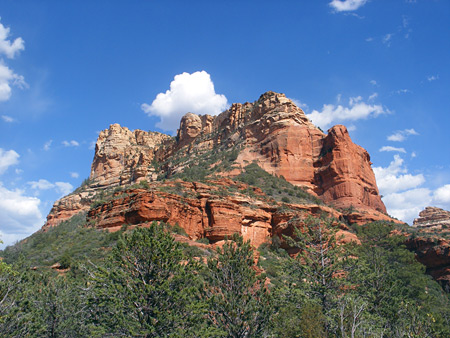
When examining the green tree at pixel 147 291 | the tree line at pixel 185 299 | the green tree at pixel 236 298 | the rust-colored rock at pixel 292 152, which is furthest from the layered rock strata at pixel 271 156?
the green tree at pixel 147 291

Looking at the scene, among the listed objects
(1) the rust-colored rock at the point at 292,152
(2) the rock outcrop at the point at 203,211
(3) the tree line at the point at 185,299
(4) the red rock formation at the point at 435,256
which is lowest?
(3) the tree line at the point at 185,299

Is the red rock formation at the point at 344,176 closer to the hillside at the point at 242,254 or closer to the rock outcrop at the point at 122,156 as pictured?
the hillside at the point at 242,254

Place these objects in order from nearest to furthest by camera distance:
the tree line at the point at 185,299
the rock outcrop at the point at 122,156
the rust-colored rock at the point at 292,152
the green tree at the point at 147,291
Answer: the green tree at the point at 147,291
the tree line at the point at 185,299
the rust-colored rock at the point at 292,152
the rock outcrop at the point at 122,156

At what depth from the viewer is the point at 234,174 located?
2301 inches

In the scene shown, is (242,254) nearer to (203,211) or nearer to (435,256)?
(203,211)

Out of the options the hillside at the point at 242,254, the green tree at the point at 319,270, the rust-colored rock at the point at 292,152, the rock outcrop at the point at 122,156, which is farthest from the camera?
the rock outcrop at the point at 122,156

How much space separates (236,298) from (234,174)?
43616 mm

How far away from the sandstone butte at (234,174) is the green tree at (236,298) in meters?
10.8

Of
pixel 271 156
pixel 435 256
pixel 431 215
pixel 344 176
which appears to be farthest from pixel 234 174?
pixel 431 215

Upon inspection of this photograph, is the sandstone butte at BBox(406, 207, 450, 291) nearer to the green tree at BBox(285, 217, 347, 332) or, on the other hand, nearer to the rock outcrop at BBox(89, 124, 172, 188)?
the green tree at BBox(285, 217, 347, 332)

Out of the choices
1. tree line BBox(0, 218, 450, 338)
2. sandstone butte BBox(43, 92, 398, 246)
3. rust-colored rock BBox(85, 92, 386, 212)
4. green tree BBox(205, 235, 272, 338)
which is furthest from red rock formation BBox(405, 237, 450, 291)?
green tree BBox(205, 235, 272, 338)

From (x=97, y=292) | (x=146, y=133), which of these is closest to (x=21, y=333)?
(x=97, y=292)

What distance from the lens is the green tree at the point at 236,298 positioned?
48.2ft

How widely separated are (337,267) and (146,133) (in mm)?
106117
